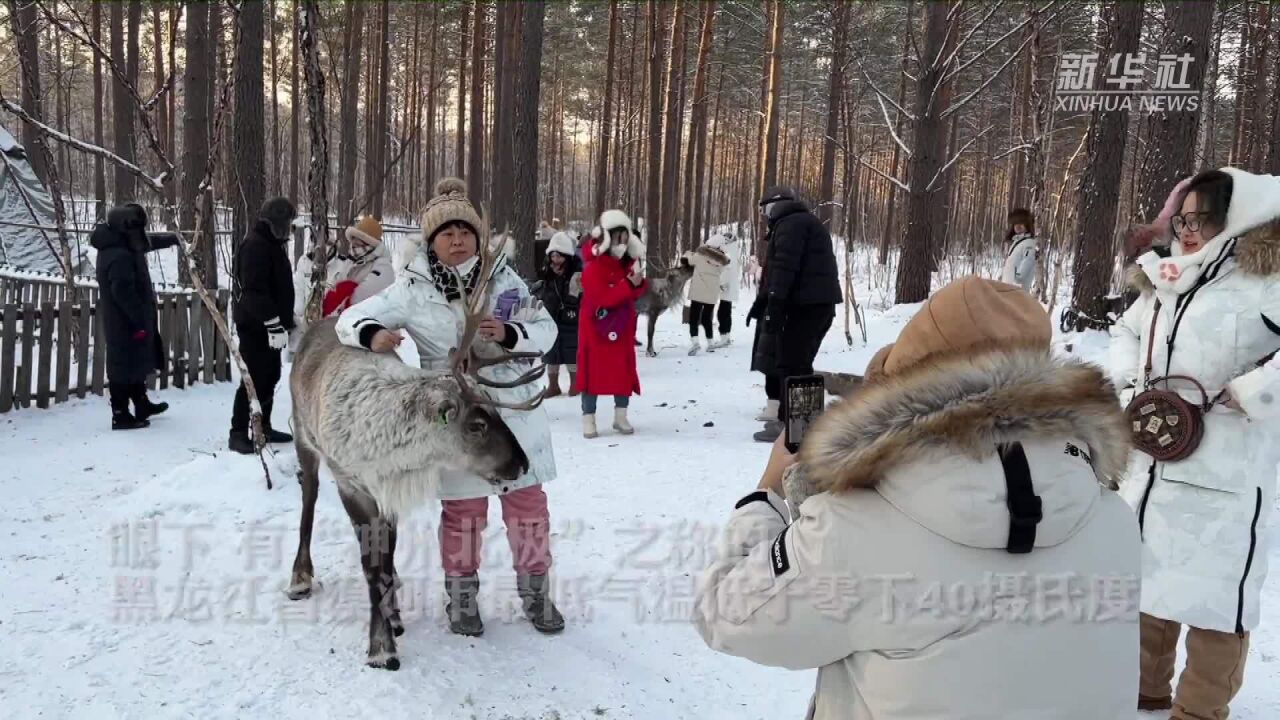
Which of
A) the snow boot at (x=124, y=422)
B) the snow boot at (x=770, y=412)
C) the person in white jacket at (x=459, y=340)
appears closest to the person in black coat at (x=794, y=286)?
the snow boot at (x=770, y=412)

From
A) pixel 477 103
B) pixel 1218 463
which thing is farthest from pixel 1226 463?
pixel 477 103

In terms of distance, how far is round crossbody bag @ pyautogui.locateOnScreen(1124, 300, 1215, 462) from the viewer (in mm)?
2854

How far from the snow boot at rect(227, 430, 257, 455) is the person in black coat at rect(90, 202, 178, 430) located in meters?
1.69

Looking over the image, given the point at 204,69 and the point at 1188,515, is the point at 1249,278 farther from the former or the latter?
the point at 204,69

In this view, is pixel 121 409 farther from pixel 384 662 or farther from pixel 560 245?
pixel 384 662

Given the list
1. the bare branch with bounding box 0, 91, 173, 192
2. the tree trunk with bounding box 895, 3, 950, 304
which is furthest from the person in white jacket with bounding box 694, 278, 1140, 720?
the tree trunk with bounding box 895, 3, 950, 304

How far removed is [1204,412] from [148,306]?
8.05 metres

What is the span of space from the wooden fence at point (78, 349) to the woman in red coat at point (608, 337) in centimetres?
446

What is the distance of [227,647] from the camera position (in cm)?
352

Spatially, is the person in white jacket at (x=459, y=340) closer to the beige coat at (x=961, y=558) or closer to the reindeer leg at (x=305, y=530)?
the reindeer leg at (x=305, y=530)

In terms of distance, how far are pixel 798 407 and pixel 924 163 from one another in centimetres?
1317

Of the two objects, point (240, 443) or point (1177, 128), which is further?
point (1177, 128)

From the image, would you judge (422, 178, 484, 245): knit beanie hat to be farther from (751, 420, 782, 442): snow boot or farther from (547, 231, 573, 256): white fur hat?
(547, 231, 573, 256): white fur hat

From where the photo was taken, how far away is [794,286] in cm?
668
